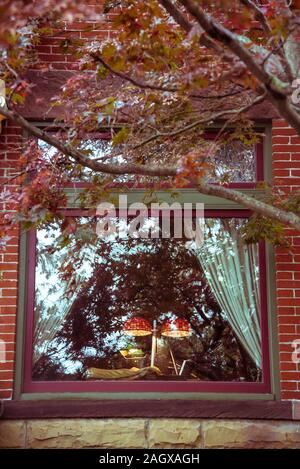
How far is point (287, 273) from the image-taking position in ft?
18.5

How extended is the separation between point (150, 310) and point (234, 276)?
80 cm

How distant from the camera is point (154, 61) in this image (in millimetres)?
3580

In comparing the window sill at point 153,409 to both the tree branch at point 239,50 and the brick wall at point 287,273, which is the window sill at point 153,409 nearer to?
the brick wall at point 287,273

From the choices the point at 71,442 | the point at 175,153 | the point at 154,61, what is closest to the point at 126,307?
the point at 71,442

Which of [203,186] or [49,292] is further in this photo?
[49,292]

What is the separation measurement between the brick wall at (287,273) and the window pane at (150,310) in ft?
0.79

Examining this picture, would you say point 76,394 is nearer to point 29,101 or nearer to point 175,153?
point 175,153

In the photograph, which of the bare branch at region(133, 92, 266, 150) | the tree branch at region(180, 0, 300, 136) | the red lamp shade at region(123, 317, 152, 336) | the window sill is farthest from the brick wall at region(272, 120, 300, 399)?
the tree branch at region(180, 0, 300, 136)

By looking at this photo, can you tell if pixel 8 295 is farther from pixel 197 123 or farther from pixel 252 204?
pixel 252 204

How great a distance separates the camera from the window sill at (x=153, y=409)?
17.5 feet

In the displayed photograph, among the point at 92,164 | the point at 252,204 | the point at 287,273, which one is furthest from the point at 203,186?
the point at 287,273

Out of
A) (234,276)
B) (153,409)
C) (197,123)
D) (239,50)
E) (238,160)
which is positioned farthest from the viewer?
(238,160)

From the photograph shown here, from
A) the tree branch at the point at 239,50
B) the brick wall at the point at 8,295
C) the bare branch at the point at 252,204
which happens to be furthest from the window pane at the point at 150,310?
the tree branch at the point at 239,50

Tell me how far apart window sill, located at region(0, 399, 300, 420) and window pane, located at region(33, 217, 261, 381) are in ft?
0.89
